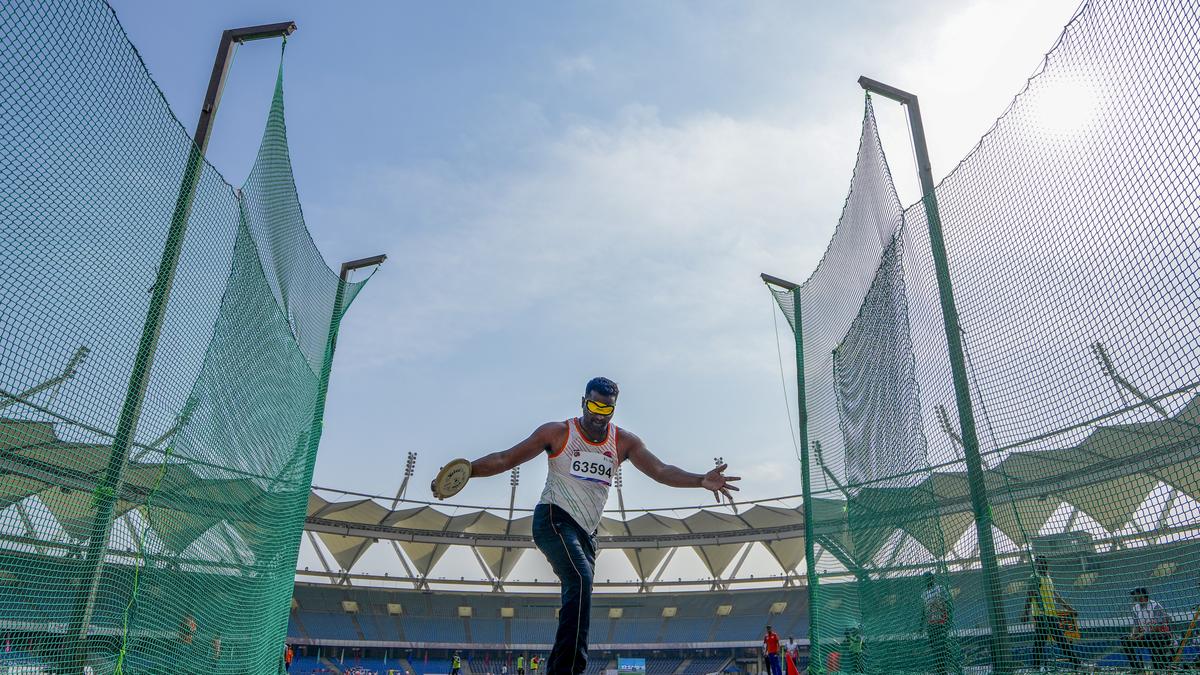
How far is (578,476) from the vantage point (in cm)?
399

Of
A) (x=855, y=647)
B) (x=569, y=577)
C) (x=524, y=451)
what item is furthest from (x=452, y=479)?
(x=855, y=647)

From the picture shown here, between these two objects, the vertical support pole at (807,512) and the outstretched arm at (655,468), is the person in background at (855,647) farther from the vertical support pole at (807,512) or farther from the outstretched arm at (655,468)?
the outstretched arm at (655,468)

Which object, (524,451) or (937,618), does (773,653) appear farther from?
(524,451)

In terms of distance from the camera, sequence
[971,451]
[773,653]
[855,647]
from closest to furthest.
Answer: [971,451] → [855,647] → [773,653]

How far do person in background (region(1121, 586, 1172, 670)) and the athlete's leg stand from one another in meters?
2.29

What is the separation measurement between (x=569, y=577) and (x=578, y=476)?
59 cm

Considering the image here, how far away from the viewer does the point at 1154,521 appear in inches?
121

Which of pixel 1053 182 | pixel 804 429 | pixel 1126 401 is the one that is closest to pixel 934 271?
pixel 1053 182

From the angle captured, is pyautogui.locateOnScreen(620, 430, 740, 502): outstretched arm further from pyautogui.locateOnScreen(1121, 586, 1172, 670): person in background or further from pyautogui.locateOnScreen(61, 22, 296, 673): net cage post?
pyautogui.locateOnScreen(61, 22, 296, 673): net cage post

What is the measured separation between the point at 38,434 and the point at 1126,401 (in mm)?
4527

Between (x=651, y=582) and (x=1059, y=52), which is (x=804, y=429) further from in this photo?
(x=651, y=582)

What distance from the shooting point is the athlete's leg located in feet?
11.1

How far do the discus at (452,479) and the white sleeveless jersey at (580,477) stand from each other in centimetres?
43

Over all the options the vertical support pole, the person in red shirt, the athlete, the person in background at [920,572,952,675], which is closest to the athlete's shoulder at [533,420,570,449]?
the athlete
